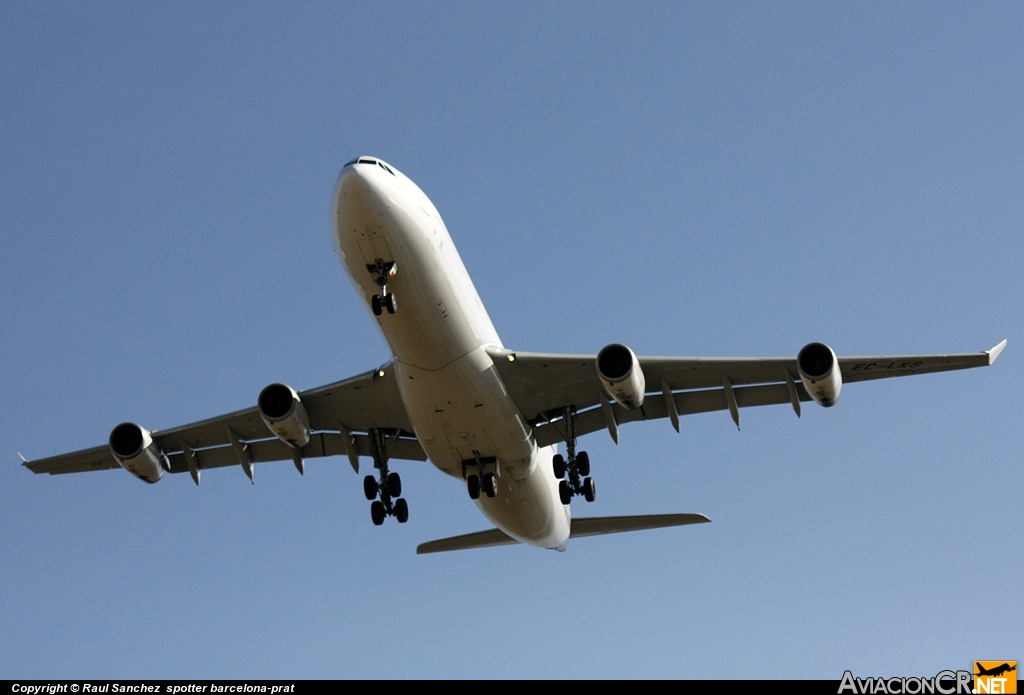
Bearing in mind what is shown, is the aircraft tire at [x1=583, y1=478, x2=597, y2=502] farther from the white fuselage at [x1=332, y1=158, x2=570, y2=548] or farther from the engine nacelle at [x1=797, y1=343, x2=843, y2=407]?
the engine nacelle at [x1=797, y1=343, x2=843, y2=407]

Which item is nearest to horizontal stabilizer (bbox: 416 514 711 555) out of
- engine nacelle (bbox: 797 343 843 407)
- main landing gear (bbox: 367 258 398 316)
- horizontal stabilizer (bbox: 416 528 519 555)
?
horizontal stabilizer (bbox: 416 528 519 555)

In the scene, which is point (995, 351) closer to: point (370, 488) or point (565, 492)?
point (565, 492)

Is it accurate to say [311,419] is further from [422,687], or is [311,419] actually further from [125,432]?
[422,687]

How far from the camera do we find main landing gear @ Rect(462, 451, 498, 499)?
25.8m

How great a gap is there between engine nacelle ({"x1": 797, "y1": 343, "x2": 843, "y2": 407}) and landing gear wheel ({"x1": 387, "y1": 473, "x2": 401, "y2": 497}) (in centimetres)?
963

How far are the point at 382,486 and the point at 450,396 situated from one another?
16.0ft

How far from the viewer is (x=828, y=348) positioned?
23.5 metres

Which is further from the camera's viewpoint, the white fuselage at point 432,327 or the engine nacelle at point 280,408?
the engine nacelle at point 280,408

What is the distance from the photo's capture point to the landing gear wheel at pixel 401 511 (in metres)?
27.9

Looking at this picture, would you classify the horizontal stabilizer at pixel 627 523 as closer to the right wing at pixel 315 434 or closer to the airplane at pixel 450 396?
the airplane at pixel 450 396

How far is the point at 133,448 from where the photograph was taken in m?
26.6

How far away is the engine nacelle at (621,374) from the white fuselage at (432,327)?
2.26 m

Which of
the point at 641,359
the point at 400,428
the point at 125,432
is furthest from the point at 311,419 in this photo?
the point at 641,359

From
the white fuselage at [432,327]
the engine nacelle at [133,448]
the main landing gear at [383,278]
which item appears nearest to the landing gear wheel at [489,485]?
the white fuselage at [432,327]
